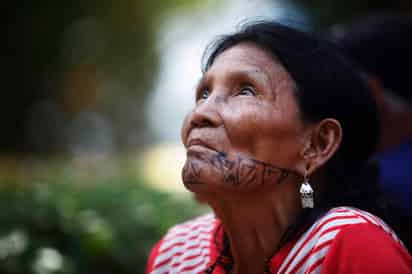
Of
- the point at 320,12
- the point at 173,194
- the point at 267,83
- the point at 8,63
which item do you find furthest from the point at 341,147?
the point at 8,63

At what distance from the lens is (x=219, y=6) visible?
1056 cm

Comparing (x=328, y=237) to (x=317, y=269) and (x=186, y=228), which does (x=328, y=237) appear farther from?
(x=186, y=228)

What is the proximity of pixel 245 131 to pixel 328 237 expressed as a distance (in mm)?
525

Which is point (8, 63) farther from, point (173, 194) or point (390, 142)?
point (390, 142)

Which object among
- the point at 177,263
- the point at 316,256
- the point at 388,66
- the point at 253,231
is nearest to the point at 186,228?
the point at 177,263

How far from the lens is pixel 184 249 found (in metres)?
2.36

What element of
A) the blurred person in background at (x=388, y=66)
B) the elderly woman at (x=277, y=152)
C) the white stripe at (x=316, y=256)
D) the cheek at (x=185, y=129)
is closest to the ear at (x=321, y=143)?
the elderly woman at (x=277, y=152)

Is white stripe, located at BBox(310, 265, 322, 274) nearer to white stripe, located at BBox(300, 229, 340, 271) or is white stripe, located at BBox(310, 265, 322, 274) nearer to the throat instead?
white stripe, located at BBox(300, 229, 340, 271)

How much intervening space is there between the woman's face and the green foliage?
175 centimetres

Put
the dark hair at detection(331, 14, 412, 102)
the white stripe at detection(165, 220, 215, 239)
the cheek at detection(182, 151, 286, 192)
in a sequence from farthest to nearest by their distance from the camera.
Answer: the dark hair at detection(331, 14, 412, 102)
the white stripe at detection(165, 220, 215, 239)
the cheek at detection(182, 151, 286, 192)

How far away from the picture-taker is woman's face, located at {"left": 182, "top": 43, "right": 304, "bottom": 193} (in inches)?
76.6

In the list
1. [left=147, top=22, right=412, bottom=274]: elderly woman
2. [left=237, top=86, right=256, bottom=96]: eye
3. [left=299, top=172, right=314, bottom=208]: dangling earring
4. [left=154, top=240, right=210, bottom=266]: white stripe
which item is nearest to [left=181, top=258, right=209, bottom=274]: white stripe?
[left=147, top=22, right=412, bottom=274]: elderly woman

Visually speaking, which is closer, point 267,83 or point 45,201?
point 267,83

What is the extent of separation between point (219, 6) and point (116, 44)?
251cm
